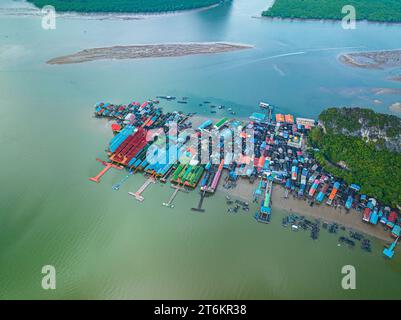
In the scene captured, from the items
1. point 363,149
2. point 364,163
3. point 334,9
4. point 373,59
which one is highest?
point 334,9

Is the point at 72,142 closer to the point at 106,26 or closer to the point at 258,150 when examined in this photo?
the point at 258,150

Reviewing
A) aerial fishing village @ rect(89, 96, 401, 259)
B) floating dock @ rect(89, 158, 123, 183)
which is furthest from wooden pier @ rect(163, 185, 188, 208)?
floating dock @ rect(89, 158, 123, 183)

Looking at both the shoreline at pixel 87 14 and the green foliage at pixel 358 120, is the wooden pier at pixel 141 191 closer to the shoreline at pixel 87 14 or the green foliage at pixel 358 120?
the green foliage at pixel 358 120

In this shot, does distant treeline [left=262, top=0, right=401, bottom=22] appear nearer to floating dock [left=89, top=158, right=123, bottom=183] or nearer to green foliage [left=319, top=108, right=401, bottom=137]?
green foliage [left=319, top=108, right=401, bottom=137]

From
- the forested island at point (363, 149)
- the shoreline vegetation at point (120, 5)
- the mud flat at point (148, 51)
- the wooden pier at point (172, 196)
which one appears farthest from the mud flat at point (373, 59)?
the shoreline vegetation at point (120, 5)

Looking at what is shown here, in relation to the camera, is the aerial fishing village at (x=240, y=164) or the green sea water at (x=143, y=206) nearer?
the green sea water at (x=143, y=206)

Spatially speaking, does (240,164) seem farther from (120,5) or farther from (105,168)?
(120,5)

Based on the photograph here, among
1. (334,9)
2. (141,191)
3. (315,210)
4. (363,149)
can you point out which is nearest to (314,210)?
(315,210)
